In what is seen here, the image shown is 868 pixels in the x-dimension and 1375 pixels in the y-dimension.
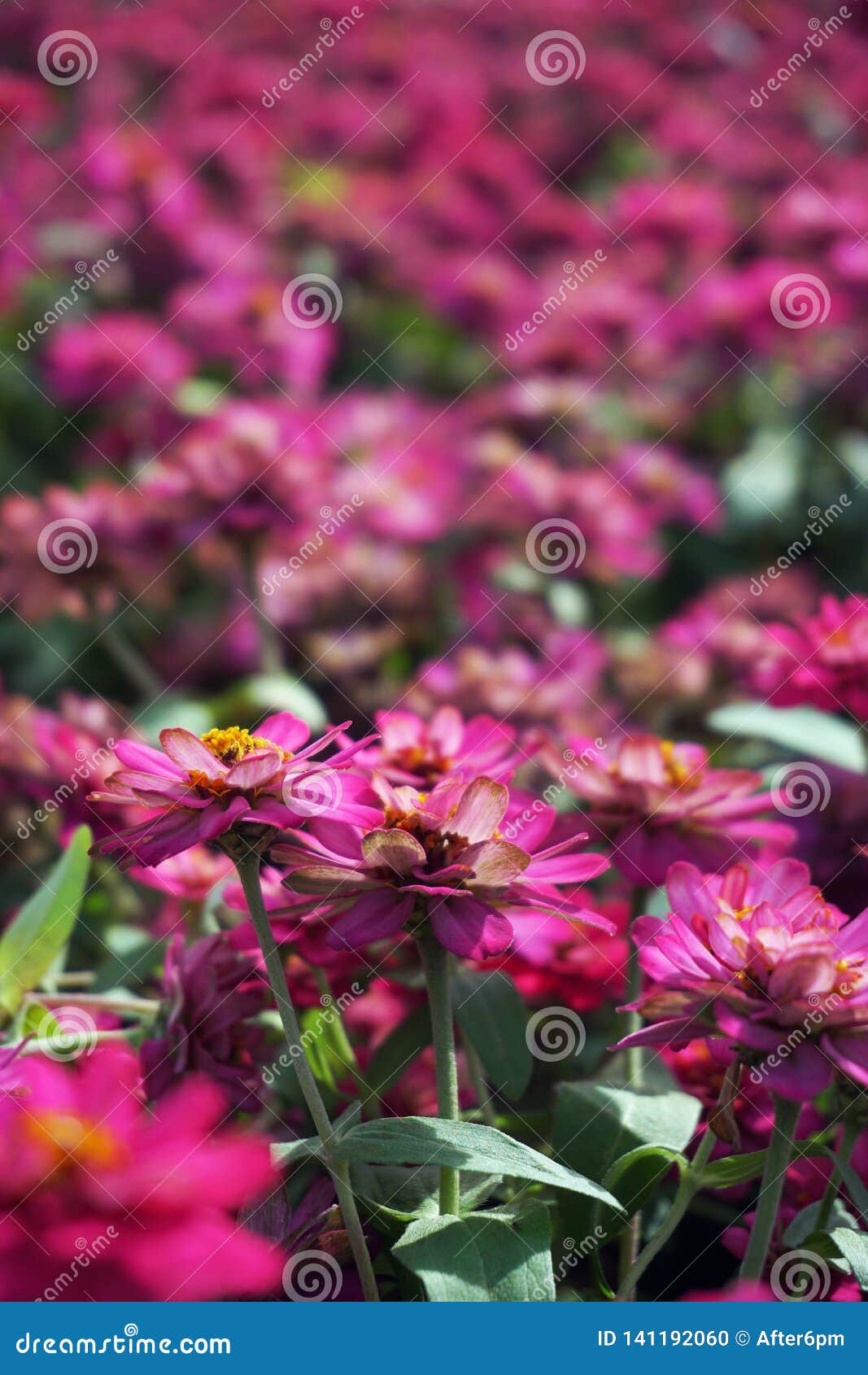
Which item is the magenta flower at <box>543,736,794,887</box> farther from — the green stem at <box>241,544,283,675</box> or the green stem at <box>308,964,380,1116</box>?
the green stem at <box>241,544,283,675</box>

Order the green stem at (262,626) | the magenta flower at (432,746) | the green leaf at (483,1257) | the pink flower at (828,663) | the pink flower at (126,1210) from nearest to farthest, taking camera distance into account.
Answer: the pink flower at (126,1210)
the green leaf at (483,1257)
the magenta flower at (432,746)
the pink flower at (828,663)
the green stem at (262,626)

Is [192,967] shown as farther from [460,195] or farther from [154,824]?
[460,195]

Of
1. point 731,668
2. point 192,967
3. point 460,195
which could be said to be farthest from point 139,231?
point 192,967

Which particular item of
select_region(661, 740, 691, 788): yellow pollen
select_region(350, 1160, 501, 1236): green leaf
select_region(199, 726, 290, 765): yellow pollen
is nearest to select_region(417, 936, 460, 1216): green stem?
select_region(350, 1160, 501, 1236): green leaf

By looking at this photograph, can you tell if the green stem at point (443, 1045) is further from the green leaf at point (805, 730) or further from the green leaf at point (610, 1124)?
the green leaf at point (805, 730)

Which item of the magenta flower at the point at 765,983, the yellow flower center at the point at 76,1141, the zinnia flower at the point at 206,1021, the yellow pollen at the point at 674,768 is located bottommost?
the zinnia flower at the point at 206,1021

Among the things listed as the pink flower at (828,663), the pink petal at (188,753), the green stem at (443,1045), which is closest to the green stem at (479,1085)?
the green stem at (443,1045)

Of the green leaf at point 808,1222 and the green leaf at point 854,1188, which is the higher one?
the green leaf at point 854,1188
